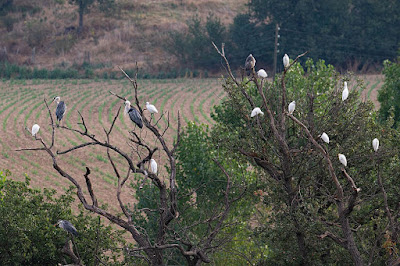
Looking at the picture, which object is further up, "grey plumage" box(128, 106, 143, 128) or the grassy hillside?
"grey plumage" box(128, 106, 143, 128)

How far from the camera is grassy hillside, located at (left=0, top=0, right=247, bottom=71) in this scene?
67.4 m

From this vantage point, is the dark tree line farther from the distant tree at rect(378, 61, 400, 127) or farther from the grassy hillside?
the distant tree at rect(378, 61, 400, 127)

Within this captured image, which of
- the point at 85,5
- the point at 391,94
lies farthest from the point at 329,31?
the point at 391,94

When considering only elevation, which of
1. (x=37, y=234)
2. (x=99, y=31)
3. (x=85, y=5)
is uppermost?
(x=37, y=234)

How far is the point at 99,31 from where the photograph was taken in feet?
240

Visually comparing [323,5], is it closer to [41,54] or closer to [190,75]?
[190,75]

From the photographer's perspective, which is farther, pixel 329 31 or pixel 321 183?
pixel 329 31

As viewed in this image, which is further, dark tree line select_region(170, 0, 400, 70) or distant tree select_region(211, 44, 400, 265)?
dark tree line select_region(170, 0, 400, 70)

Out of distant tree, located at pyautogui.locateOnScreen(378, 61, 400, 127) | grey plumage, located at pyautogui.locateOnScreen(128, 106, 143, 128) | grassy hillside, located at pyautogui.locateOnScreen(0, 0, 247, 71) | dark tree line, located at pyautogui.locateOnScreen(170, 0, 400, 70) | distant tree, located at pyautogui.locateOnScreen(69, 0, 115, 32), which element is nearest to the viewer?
grey plumage, located at pyautogui.locateOnScreen(128, 106, 143, 128)

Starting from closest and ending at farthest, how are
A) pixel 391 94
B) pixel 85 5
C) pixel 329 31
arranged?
1. pixel 391 94
2. pixel 329 31
3. pixel 85 5

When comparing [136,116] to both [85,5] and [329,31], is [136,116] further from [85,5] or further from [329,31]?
[85,5]

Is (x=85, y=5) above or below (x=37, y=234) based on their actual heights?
below

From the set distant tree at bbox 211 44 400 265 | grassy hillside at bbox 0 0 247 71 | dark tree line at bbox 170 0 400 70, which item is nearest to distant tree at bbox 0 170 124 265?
distant tree at bbox 211 44 400 265

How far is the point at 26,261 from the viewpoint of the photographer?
10742mm
